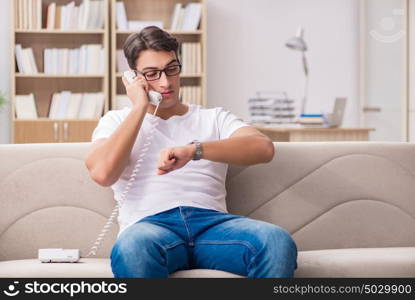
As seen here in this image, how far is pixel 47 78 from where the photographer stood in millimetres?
6422

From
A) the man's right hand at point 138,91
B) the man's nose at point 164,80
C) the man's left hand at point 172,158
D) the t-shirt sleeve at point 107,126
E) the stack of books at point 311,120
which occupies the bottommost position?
the stack of books at point 311,120

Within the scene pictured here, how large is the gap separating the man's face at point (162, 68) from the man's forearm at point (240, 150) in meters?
0.29

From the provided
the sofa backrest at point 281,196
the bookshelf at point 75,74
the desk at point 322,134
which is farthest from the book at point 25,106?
the sofa backrest at point 281,196

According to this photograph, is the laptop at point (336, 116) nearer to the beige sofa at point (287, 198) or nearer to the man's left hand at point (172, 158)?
the beige sofa at point (287, 198)

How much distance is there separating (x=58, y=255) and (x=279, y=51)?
5.01 meters

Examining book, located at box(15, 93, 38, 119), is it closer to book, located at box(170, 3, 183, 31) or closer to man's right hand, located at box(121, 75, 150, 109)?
book, located at box(170, 3, 183, 31)

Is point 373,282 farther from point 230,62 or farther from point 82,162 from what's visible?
point 230,62

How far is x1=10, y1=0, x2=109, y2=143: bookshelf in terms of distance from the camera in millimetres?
6160

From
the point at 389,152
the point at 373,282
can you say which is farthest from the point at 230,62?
the point at 373,282

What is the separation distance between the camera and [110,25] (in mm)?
6391

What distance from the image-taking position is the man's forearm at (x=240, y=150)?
208 centimetres

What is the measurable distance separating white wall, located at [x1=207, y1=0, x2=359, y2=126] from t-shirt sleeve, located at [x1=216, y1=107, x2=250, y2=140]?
4475 millimetres

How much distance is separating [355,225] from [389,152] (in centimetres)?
32

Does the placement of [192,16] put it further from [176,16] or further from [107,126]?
[107,126]
